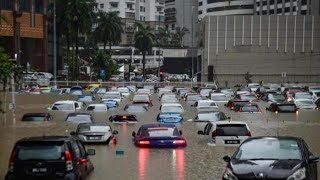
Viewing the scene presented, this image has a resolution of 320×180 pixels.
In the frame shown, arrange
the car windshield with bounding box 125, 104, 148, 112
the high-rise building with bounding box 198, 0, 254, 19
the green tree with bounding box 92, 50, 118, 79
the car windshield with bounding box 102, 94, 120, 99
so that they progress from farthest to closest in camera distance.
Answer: the high-rise building with bounding box 198, 0, 254, 19, the green tree with bounding box 92, 50, 118, 79, the car windshield with bounding box 102, 94, 120, 99, the car windshield with bounding box 125, 104, 148, 112

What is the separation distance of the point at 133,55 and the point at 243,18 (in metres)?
75.0

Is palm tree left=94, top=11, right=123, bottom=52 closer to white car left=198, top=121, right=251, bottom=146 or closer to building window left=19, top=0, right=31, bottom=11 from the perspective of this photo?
building window left=19, top=0, right=31, bottom=11

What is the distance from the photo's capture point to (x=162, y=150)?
25.6 meters

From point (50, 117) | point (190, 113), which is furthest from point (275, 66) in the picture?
point (50, 117)

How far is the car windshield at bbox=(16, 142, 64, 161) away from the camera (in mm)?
15008

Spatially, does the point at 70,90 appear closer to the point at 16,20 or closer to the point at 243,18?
the point at 16,20

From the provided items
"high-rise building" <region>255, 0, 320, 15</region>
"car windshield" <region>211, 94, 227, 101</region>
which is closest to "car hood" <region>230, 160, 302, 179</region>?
"car windshield" <region>211, 94, 227, 101</region>

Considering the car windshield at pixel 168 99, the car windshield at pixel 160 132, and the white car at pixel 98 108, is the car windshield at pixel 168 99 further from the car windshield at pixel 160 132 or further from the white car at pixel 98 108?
the car windshield at pixel 160 132

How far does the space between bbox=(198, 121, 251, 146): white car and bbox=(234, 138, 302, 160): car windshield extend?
11.0m

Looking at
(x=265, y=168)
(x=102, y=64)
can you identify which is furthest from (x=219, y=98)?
(x=102, y=64)

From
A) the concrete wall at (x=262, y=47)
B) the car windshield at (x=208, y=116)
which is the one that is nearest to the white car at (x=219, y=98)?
the car windshield at (x=208, y=116)

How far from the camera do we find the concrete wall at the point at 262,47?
119 metres

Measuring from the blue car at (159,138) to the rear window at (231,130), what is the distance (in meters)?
1.59

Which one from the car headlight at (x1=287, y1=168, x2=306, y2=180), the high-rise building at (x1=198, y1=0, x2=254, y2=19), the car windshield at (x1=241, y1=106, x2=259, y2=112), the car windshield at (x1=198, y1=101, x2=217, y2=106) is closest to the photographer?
the car headlight at (x1=287, y1=168, x2=306, y2=180)
